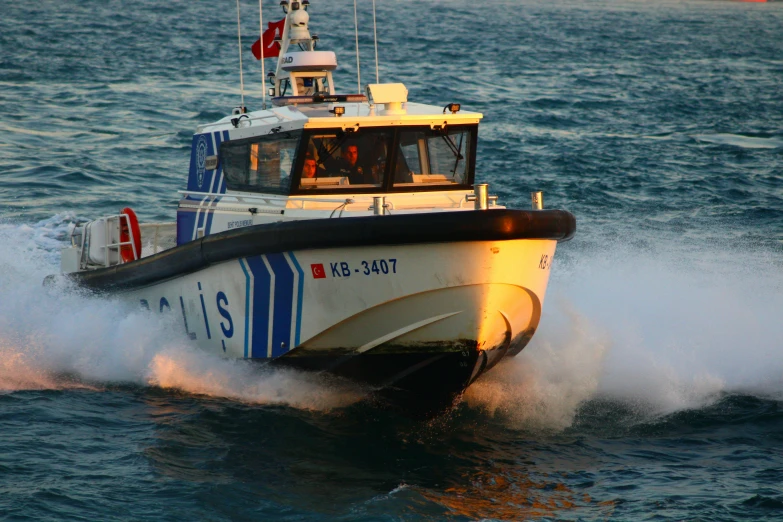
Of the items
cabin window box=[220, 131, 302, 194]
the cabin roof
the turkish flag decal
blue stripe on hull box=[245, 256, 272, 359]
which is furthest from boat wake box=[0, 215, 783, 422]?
the cabin roof

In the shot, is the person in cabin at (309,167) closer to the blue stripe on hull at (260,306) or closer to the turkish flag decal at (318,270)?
the blue stripe on hull at (260,306)

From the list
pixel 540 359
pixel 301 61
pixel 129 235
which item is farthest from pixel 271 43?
pixel 540 359

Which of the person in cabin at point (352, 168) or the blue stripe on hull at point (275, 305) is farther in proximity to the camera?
the person in cabin at point (352, 168)

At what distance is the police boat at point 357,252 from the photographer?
7.23 metres

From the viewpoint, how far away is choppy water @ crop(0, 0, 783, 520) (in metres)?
6.69

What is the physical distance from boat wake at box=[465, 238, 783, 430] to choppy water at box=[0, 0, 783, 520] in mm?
24

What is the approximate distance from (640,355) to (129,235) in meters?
5.20

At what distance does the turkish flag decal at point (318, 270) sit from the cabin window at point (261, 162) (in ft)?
2.94

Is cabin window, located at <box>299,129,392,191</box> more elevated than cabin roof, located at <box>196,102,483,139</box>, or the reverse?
cabin roof, located at <box>196,102,483,139</box>

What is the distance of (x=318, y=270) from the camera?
7445 millimetres

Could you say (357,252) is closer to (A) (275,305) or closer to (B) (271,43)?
(A) (275,305)

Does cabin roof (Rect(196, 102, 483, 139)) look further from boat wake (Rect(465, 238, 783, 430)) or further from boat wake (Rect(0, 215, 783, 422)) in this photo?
boat wake (Rect(465, 238, 783, 430))

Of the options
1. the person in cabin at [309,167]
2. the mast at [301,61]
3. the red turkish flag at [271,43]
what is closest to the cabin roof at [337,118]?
the person in cabin at [309,167]

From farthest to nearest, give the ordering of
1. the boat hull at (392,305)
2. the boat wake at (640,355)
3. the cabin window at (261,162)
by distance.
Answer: the boat wake at (640,355), the cabin window at (261,162), the boat hull at (392,305)
